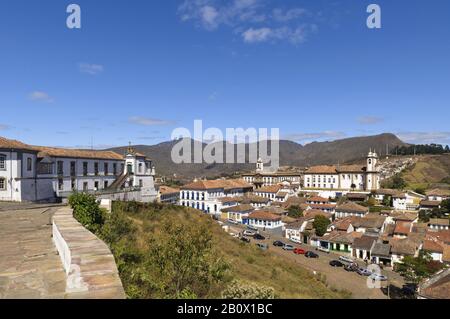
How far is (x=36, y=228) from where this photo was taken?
11172 millimetres

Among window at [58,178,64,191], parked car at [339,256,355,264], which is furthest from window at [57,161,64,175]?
parked car at [339,256,355,264]

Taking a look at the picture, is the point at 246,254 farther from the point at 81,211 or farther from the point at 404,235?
the point at 404,235

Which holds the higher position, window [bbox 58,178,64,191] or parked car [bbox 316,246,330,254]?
window [bbox 58,178,64,191]

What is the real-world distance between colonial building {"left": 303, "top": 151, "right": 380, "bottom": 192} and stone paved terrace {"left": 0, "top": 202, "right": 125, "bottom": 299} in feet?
266

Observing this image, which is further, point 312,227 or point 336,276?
point 312,227

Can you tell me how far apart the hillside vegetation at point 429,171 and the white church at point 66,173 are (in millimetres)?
89642

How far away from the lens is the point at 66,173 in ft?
88.9

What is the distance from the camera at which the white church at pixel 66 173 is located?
72.3 feet

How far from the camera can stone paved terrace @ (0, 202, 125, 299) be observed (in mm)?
4203

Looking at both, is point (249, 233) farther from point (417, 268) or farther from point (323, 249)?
point (417, 268)

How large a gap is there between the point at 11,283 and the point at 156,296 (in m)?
3.28

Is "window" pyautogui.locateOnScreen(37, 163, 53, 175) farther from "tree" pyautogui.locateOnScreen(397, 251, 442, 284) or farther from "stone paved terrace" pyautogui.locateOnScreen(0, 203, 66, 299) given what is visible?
"tree" pyautogui.locateOnScreen(397, 251, 442, 284)
